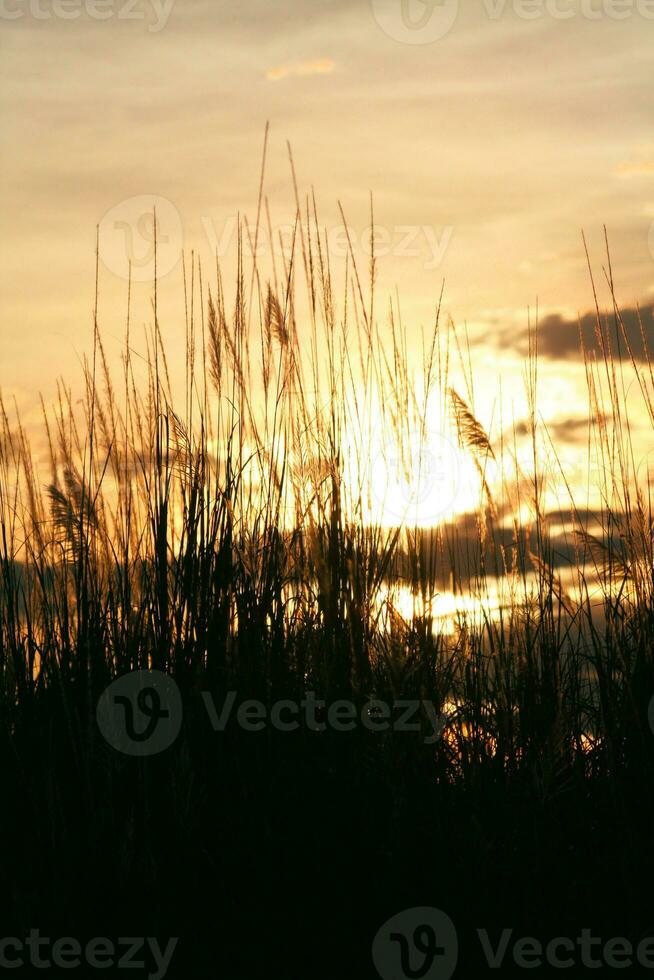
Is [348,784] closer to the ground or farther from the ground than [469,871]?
farther from the ground

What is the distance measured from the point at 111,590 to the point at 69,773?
19.1 inches

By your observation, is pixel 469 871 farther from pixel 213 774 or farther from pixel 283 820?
pixel 213 774

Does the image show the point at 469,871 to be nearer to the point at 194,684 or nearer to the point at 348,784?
the point at 348,784

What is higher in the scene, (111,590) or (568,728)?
(111,590)

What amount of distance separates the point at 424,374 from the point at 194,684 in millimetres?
1209

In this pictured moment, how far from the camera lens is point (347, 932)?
203cm

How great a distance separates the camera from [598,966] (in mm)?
2029

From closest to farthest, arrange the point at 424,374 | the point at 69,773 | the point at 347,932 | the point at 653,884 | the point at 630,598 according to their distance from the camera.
Answer: the point at 347,932, the point at 653,884, the point at 69,773, the point at 630,598, the point at 424,374

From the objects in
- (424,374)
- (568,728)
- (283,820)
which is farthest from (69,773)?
(424,374)

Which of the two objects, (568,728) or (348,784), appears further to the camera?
(568,728)

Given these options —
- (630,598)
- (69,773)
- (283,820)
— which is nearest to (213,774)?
(283,820)

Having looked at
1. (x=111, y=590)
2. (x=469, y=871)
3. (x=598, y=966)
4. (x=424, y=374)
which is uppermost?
(x=424, y=374)

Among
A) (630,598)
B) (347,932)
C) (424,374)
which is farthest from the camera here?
(424,374)

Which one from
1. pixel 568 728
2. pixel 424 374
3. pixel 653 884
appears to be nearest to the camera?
pixel 653 884
